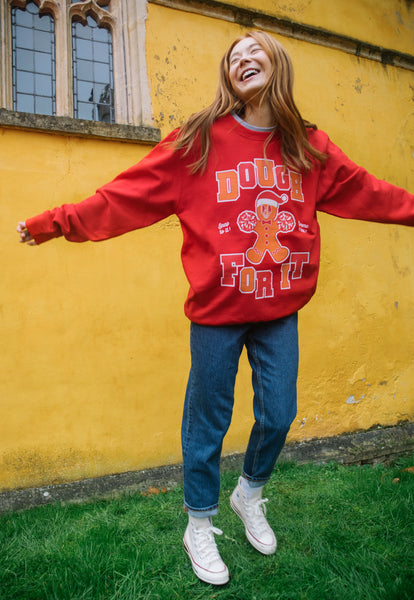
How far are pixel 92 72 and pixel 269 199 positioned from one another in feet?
8.51

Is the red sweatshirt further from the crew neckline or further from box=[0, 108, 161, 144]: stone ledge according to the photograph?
box=[0, 108, 161, 144]: stone ledge

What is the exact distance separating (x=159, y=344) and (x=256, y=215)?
5.72 ft

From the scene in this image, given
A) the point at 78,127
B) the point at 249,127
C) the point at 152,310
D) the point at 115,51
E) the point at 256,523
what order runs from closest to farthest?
1. the point at 249,127
2. the point at 256,523
3. the point at 78,127
4. the point at 152,310
5. the point at 115,51

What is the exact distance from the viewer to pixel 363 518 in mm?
2461

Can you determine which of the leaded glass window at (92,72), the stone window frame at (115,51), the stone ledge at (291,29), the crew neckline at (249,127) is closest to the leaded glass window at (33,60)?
the stone window frame at (115,51)

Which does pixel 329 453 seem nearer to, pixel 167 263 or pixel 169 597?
pixel 167 263

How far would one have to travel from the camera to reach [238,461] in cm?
345

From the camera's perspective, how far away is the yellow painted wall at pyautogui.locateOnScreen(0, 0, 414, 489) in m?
3.04

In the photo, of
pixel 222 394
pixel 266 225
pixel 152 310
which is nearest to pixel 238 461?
pixel 152 310

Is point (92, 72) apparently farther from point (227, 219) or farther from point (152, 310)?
point (227, 219)

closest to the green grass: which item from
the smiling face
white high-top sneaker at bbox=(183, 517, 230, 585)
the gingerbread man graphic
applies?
white high-top sneaker at bbox=(183, 517, 230, 585)

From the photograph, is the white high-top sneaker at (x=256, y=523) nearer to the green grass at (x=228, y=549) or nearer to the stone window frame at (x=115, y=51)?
the green grass at (x=228, y=549)

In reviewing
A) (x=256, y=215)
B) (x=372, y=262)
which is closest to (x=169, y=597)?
(x=256, y=215)

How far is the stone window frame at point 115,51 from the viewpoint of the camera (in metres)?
3.41
